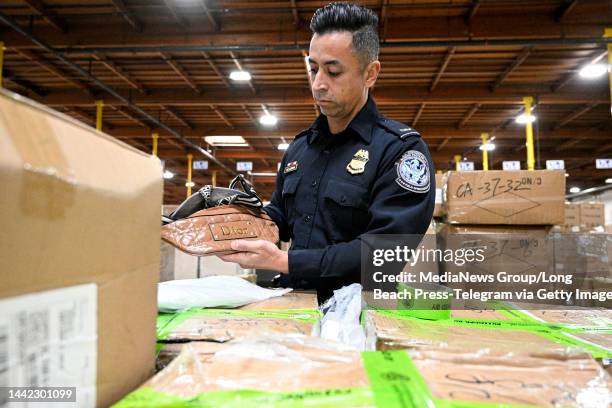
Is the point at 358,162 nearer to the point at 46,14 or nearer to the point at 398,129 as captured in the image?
the point at 398,129

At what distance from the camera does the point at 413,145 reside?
4.75 ft

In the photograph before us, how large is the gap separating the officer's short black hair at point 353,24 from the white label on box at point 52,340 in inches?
52.3

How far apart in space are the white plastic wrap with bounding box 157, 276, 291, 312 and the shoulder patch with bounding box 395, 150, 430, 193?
0.51 metres

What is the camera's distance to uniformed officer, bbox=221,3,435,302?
125 cm

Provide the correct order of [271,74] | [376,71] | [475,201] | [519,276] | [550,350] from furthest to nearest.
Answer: [271,74] < [475,201] < [376,71] < [519,276] < [550,350]

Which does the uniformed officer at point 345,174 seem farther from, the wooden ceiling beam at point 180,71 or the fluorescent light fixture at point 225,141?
the fluorescent light fixture at point 225,141

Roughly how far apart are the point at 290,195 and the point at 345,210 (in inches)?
11.7

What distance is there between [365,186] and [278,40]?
6.05 m

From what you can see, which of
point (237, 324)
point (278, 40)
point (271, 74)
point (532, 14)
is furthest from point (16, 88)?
point (237, 324)

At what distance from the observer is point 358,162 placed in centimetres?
148

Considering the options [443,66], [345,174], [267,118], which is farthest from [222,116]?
[345,174]

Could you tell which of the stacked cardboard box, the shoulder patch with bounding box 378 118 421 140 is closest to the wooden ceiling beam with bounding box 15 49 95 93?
the shoulder patch with bounding box 378 118 421 140

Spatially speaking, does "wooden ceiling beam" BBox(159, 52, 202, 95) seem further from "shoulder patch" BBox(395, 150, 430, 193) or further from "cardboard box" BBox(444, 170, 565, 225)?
"shoulder patch" BBox(395, 150, 430, 193)

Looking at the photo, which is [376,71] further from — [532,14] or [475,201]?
[532,14]
